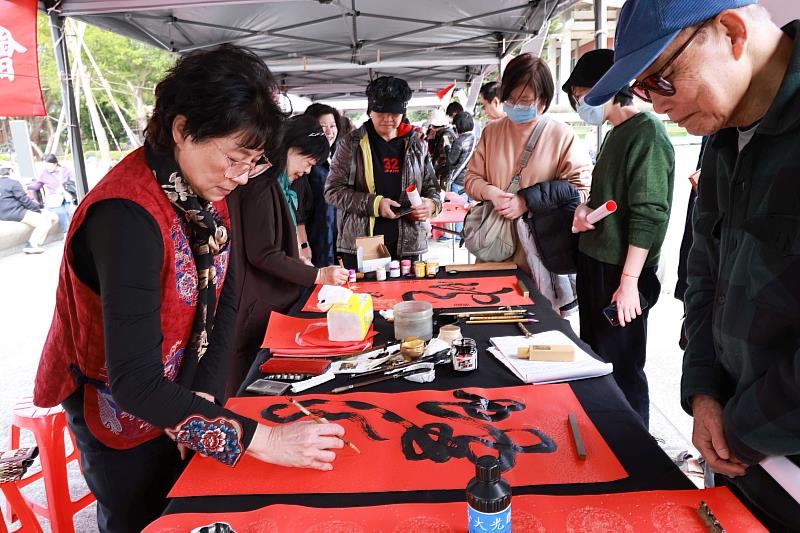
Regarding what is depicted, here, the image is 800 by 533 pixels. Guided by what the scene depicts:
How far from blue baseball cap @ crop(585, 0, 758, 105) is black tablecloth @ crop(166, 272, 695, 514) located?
24.4 inches

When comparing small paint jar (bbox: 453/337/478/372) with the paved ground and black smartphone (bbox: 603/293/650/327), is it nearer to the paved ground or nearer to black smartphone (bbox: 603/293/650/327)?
black smartphone (bbox: 603/293/650/327)

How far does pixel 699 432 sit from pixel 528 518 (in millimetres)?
387

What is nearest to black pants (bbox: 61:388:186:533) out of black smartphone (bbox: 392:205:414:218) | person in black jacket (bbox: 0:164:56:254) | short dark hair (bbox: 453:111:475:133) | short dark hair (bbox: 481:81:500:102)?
black smartphone (bbox: 392:205:414:218)

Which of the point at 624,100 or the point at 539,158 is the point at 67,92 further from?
the point at 624,100

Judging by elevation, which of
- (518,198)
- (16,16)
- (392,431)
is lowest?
(392,431)

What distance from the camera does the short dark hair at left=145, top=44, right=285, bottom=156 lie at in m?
0.96

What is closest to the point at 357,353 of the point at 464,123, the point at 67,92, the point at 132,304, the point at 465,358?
the point at 465,358

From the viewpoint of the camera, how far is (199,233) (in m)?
1.12

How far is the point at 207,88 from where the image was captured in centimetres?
95

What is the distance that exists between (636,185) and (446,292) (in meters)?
0.75

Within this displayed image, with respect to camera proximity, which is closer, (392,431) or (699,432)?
(699,432)

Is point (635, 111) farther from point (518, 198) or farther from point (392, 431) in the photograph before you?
point (392, 431)

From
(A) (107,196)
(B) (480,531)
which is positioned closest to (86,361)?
(A) (107,196)

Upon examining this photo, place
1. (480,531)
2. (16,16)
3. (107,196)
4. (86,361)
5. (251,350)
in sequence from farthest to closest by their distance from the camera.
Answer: (16,16) < (251,350) < (86,361) < (107,196) < (480,531)
